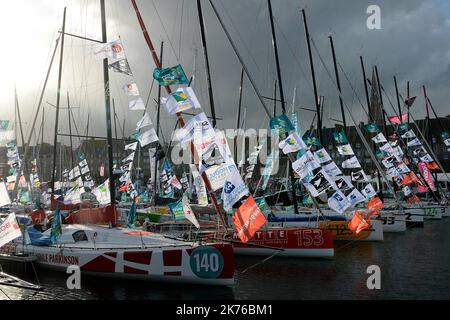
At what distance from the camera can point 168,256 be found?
1571cm

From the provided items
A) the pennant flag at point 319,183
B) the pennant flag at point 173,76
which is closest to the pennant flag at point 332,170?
the pennant flag at point 319,183

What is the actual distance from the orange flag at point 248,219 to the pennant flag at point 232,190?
35cm

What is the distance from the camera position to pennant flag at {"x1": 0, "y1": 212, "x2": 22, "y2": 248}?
1390 centimetres

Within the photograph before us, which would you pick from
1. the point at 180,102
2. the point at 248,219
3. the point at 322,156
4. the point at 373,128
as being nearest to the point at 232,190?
the point at 248,219

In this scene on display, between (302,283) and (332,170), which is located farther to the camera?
(332,170)

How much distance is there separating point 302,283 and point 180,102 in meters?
8.58

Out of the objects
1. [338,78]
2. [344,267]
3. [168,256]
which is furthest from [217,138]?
[338,78]

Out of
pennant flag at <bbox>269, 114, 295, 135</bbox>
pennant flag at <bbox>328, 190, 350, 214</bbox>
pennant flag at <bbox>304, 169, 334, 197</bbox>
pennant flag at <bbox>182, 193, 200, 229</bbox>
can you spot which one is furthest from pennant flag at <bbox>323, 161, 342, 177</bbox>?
pennant flag at <bbox>182, 193, 200, 229</bbox>

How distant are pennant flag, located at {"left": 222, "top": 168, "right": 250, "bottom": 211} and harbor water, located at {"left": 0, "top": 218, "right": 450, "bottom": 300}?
3.32 metres

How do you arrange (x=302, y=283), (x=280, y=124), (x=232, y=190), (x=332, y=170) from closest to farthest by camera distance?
(x=232, y=190)
(x=302, y=283)
(x=280, y=124)
(x=332, y=170)

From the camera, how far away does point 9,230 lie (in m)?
14.1

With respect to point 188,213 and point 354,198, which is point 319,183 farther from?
point 188,213
